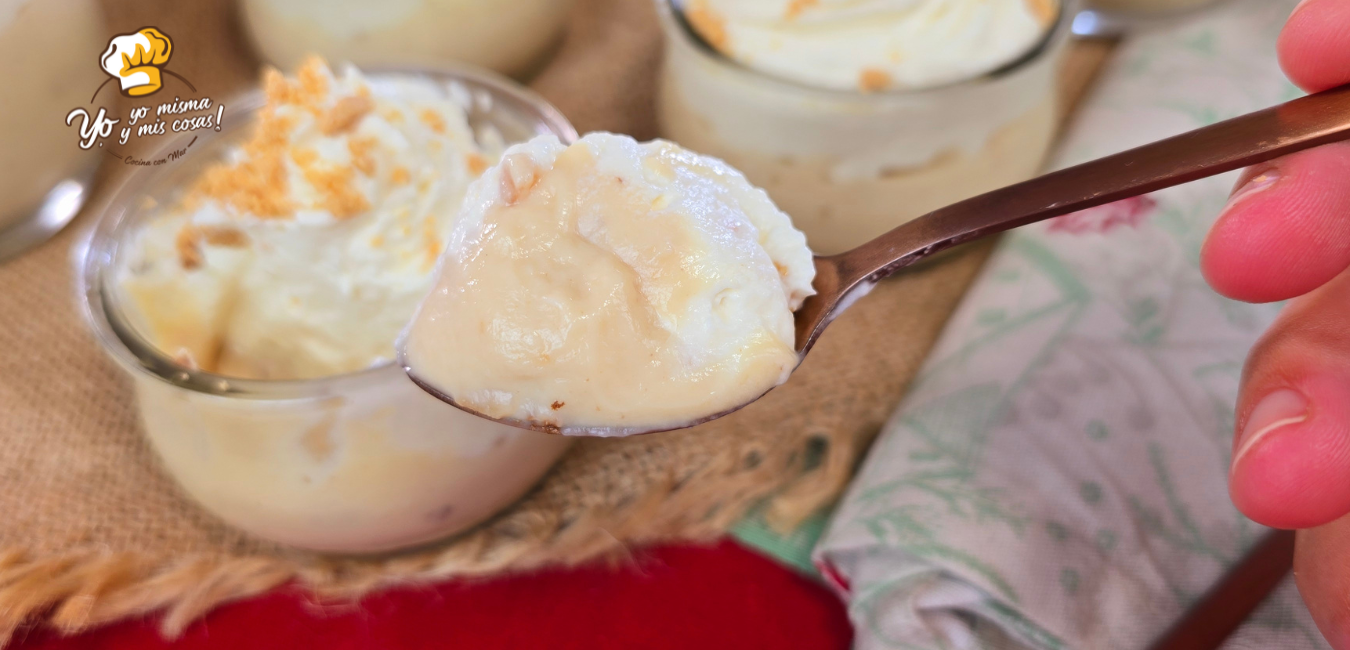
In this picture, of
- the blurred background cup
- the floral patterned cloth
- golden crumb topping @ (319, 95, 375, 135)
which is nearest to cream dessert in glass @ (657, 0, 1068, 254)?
the floral patterned cloth

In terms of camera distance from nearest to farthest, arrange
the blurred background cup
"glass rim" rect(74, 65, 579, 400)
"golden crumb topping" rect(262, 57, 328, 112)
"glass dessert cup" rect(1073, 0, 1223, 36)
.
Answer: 1. "glass rim" rect(74, 65, 579, 400)
2. "golden crumb topping" rect(262, 57, 328, 112)
3. the blurred background cup
4. "glass dessert cup" rect(1073, 0, 1223, 36)

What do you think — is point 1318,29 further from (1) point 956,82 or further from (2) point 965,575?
(2) point 965,575

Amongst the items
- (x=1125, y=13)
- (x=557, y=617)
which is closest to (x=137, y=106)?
(x=557, y=617)

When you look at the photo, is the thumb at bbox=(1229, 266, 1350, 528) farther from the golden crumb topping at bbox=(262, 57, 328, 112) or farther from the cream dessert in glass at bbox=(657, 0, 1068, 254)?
the golden crumb topping at bbox=(262, 57, 328, 112)

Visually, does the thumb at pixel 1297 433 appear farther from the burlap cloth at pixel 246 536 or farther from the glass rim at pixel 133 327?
the glass rim at pixel 133 327

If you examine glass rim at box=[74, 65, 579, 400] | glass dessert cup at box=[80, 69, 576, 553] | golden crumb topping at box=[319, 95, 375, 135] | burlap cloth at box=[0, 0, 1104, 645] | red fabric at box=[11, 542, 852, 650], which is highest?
golden crumb topping at box=[319, 95, 375, 135]

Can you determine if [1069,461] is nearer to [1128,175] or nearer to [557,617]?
[1128,175]

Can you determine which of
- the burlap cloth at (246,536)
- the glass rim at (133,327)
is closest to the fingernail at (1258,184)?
the burlap cloth at (246,536)
